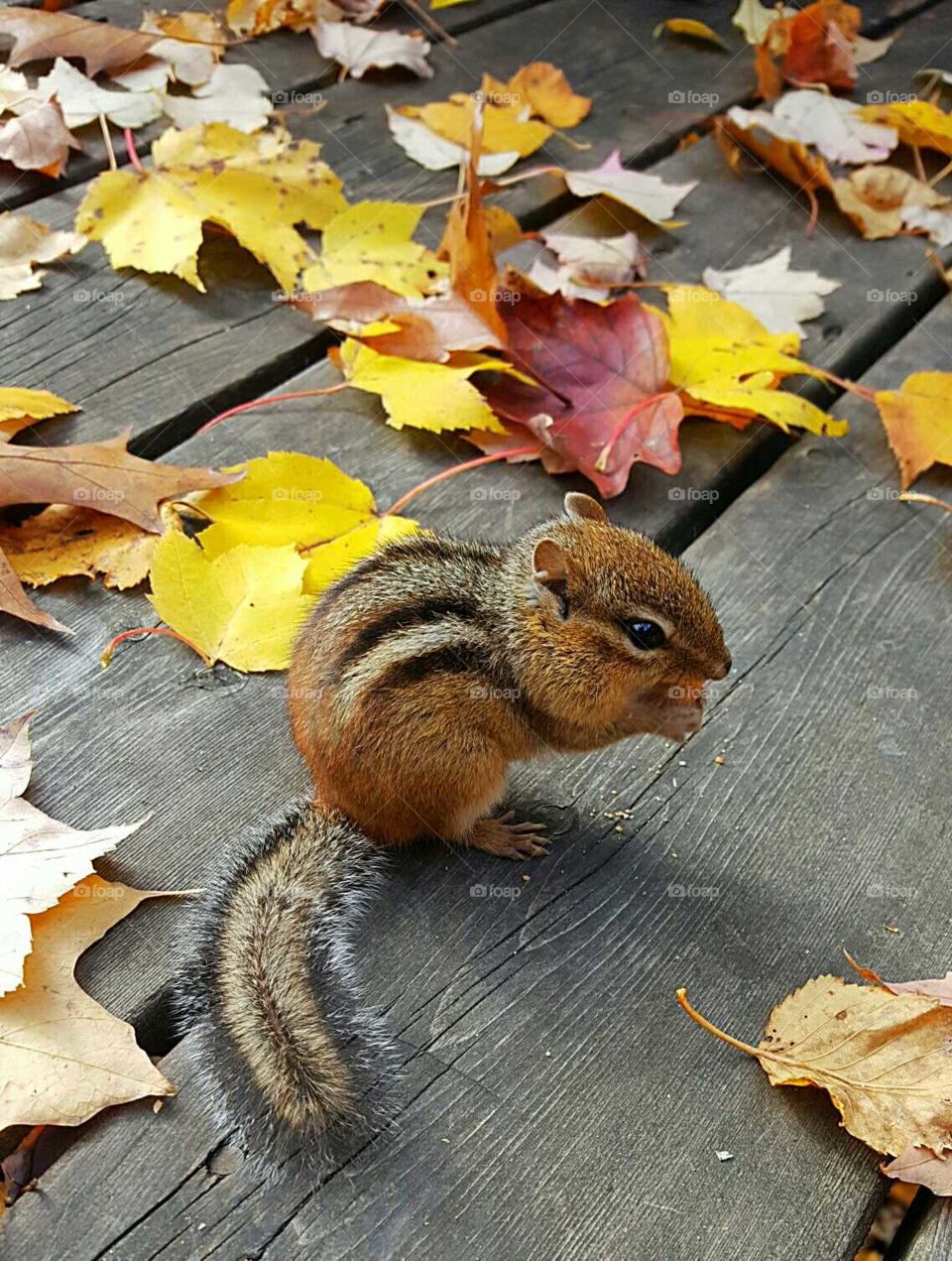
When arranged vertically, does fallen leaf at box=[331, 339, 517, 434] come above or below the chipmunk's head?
above

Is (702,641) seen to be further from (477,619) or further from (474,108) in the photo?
(474,108)

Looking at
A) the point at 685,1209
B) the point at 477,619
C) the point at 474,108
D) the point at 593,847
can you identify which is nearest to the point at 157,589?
the point at 477,619

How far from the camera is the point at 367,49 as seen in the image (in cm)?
296

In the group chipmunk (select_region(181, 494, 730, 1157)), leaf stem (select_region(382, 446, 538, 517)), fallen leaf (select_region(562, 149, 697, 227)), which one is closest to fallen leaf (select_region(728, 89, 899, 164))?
fallen leaf (select_region(562, 149, 697, 227))

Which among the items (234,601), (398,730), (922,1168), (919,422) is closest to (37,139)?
(234,601)

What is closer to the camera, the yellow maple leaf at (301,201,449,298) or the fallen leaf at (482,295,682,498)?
the fallen leaf at (482,295,682,498)

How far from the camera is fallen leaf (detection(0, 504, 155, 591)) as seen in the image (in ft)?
5.94

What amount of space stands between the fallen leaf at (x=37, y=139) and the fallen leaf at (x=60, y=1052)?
1.71m

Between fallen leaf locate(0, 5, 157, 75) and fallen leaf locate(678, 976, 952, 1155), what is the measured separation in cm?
233

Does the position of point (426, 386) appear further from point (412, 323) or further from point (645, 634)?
point (645, 634)

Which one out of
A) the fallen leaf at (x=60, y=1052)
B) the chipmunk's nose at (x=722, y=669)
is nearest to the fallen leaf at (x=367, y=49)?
the chipmunk's nose at (x=722, y=669)

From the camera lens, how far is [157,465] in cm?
184

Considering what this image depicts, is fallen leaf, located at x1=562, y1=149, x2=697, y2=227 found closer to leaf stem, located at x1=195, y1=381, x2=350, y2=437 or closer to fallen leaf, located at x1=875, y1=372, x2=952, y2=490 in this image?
fallen leaf, located at x1=875, y1=372, x2=952, y2=490

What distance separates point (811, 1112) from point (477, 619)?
699mm
